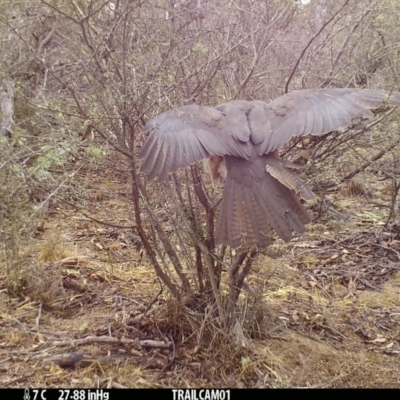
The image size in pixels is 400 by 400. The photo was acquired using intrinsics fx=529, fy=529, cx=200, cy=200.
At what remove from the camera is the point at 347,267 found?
541cm

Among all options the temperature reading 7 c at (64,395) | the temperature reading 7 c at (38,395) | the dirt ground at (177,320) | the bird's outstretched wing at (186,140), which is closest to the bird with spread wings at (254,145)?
the bird's outstretched wing at (186,140)

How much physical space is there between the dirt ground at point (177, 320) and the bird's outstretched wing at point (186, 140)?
1064 mm

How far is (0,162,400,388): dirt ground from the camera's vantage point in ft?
10.8

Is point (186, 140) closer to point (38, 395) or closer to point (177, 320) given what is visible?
point (177, 320)

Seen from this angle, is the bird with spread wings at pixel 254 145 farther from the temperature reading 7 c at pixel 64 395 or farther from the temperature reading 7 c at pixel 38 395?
the temperature reading 7 c at pixel 38 395

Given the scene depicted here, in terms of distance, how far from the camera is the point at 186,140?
10.9 feet

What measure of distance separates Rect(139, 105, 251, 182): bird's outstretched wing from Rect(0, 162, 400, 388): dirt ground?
106 centimetres

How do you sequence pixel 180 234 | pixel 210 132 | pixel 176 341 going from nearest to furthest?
pixel 210 132, pixel 176 341, pixel 180 234

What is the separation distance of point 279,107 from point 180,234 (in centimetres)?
115

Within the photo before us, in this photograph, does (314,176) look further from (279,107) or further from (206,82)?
(206,82)

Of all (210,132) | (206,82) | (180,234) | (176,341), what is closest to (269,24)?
(206,82)

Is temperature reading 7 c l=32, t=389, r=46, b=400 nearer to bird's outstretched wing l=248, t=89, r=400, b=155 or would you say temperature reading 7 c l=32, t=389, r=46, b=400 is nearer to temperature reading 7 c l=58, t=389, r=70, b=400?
temperature reading 7 c l=58, t=389, r=70, b=400

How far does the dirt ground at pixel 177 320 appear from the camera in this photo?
130 inches

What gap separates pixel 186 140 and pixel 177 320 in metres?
1.26
